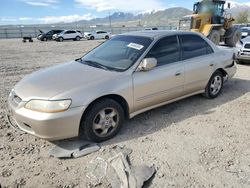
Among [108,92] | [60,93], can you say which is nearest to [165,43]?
[108,92]

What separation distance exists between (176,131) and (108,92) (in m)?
1.36

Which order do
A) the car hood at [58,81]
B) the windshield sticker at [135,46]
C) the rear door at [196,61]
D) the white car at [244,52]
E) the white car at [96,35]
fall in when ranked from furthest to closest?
the white car at [96,35], the white car at [244,52], the rear door at [196,61], the windshield sticker at [135,46], the car hood at [58,81]

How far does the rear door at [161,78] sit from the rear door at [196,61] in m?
0.18

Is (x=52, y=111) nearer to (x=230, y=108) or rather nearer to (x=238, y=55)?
(x=230, y=108)

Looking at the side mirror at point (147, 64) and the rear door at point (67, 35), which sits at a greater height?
the side mirror at point (147, 64)

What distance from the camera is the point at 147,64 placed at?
12.3ft

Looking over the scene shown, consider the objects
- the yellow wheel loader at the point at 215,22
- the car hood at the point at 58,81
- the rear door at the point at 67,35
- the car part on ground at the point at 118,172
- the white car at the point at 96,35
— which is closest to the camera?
the car part on ground at the point at 118,172

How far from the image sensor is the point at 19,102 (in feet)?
10.9

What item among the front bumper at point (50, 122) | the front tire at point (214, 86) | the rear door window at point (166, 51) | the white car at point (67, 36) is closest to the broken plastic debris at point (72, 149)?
the front bumper at point (50, 122)

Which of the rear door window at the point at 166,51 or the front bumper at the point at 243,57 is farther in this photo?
the front bumper at the point at 243,57

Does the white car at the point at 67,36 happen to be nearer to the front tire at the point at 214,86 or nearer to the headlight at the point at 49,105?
the front tire at the point at 214,86

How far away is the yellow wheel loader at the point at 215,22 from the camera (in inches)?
520

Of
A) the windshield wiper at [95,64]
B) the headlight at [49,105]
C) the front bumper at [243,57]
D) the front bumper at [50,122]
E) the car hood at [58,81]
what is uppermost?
the windshield wiper at [95,64]

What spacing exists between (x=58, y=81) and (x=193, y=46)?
110 inches
